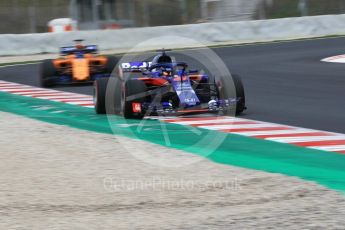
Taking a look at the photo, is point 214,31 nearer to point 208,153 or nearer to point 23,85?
point 23,85

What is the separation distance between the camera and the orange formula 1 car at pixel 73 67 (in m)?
15.8

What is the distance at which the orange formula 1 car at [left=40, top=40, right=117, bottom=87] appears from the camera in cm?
→ 1582

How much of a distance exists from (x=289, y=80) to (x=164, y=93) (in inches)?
209

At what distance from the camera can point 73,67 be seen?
52.1 feet

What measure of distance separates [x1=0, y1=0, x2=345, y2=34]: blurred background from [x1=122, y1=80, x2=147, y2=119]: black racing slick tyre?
17942 mm

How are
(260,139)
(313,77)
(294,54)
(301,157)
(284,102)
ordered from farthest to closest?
(294,54), (313,77), (284,102), (260,139), (301,157)

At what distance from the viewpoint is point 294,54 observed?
2166 cm

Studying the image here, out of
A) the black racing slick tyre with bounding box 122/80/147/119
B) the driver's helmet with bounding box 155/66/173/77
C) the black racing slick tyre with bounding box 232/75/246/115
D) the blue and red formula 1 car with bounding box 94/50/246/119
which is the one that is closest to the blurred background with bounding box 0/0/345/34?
the blue and red formula 1 car with bounding box 94/50/246/119

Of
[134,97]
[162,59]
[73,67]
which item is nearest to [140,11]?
[73,67]

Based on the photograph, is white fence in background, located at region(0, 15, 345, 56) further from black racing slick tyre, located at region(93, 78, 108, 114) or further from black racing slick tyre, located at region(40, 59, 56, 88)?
black racing slick tyre, located at region(93, 78, 108, 114)

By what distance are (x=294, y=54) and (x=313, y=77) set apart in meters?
5.98

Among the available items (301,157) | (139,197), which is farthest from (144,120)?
(139,197)

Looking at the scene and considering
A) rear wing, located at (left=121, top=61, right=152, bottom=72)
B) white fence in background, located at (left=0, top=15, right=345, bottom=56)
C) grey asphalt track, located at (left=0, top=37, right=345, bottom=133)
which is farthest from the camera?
white fence in background, located at (left=0, top=15, right=345, bottom=56)

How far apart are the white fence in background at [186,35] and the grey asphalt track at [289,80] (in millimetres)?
2130
